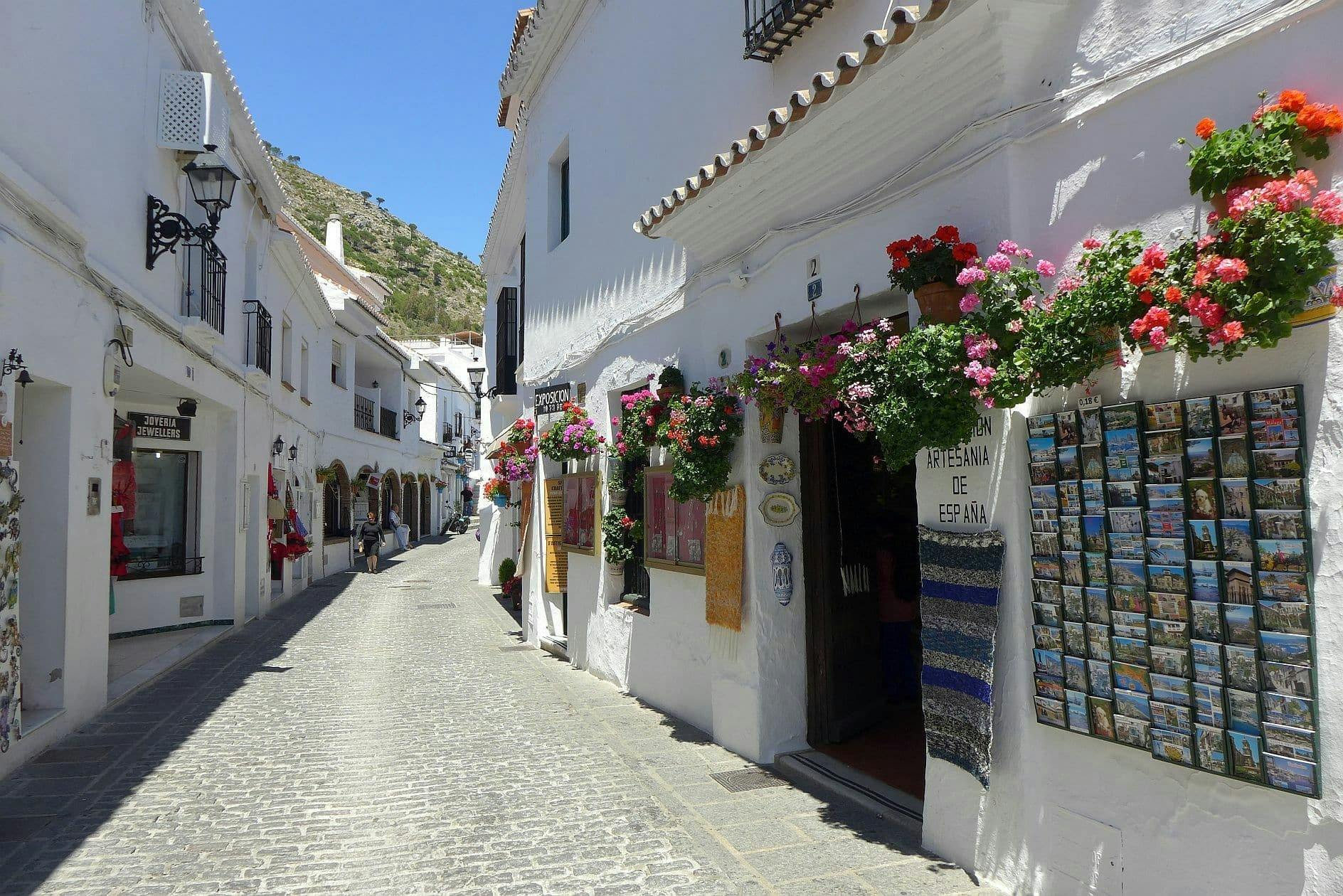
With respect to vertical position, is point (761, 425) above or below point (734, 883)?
above

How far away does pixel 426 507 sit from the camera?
37.7 meters

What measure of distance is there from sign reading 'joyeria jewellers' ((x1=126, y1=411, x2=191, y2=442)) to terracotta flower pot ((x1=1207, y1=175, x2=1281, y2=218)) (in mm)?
12139

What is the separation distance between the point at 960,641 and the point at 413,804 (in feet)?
11.7

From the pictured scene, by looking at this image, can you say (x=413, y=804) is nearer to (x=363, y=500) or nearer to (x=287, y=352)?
(x=287, y=352)

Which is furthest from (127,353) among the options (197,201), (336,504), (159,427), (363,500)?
(363,500)

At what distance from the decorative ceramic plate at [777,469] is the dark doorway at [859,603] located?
18 cm

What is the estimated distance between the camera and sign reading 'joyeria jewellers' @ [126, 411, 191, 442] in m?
11.2

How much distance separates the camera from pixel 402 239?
242ft

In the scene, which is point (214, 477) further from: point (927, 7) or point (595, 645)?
point (927, 7)

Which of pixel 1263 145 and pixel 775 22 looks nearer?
pixel 1263 145

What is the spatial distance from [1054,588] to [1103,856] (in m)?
1.09

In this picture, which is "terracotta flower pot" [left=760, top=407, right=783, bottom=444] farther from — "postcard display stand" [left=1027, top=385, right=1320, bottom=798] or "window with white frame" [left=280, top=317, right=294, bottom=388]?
"window with white frame" [left=280, top=317, right=294, bottom=388]

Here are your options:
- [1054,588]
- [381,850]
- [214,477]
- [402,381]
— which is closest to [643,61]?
[1054,588]

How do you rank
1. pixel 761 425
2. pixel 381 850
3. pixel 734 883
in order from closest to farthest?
pixel 734 883 < pixel 381 850 < pixel 761 425
